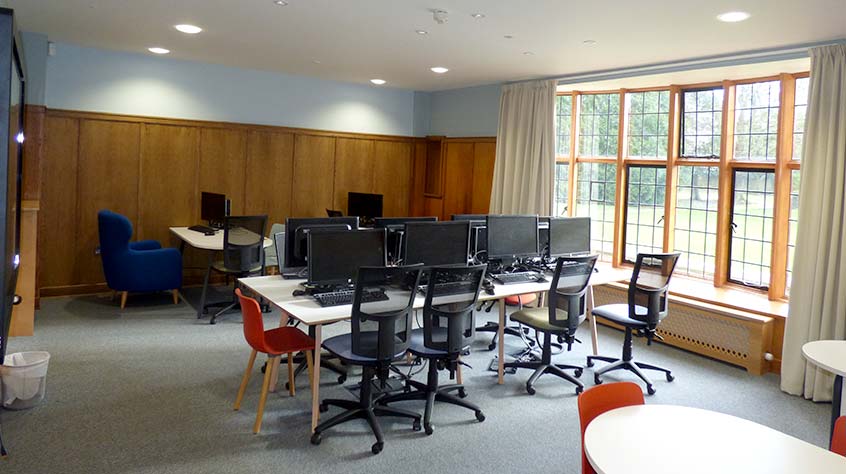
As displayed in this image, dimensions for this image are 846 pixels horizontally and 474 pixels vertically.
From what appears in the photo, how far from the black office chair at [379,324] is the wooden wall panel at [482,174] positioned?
14.6 ft

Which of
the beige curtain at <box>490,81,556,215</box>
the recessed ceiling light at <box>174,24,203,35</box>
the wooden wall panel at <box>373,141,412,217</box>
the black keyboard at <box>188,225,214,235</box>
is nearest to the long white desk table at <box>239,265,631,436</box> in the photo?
the beige curtain at <box>490,81,556,215</box>

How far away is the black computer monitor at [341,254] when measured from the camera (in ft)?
12.8

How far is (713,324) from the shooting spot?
17.5 ft

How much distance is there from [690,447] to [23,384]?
11.9 feet

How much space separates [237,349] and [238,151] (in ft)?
10.3

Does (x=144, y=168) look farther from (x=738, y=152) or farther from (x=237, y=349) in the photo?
(x=738, y=152)

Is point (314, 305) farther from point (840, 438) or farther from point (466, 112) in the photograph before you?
point (466, 112)

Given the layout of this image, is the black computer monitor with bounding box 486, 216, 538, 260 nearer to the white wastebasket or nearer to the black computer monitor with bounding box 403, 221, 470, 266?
the black computer monitor with bounding box 403, 221, 470, 266

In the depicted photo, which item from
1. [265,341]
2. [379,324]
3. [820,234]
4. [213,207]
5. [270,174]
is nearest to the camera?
[379,324]

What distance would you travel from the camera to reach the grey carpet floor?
10.8ft

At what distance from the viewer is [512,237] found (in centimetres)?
504

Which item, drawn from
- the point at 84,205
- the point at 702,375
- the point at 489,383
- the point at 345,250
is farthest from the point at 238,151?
the point at 702,375

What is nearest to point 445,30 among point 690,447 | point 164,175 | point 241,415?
point 241,415

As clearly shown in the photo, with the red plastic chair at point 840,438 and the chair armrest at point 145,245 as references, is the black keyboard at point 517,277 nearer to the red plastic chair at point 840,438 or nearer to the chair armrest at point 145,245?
the red plastic chair at point 840,438
